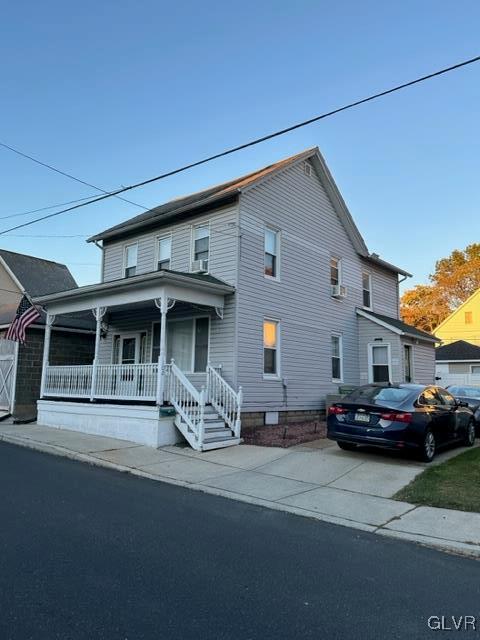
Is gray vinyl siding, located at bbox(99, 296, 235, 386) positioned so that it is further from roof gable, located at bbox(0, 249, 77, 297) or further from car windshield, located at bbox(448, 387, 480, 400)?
car windshield, located at bbox(448, 387, 480, 400)

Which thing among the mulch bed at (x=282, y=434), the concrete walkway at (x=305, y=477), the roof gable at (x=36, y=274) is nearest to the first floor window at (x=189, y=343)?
the mulch bed at (x=282, y=434)

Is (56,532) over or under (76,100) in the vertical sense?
under

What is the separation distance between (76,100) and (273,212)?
6592 millimetres

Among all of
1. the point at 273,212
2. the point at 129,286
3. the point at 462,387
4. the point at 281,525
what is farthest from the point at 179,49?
the point at 462,387

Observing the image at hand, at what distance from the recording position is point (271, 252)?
14945 mm

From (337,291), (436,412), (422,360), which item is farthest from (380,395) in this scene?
(422,360)

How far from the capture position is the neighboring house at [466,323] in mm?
38138

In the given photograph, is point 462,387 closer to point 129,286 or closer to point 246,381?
point 246,381

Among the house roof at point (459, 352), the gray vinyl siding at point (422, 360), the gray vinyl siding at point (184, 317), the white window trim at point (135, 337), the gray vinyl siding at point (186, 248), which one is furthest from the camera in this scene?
the house roof at point (459, 352)

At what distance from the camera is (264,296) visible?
14.2m

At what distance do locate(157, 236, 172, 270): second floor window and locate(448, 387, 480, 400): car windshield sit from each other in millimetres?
9940

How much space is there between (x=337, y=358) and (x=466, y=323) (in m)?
25.9

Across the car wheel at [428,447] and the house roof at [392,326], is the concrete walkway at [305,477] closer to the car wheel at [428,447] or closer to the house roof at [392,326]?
the car wheel at [428,447]

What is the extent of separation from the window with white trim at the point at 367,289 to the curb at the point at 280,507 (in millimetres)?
13229
